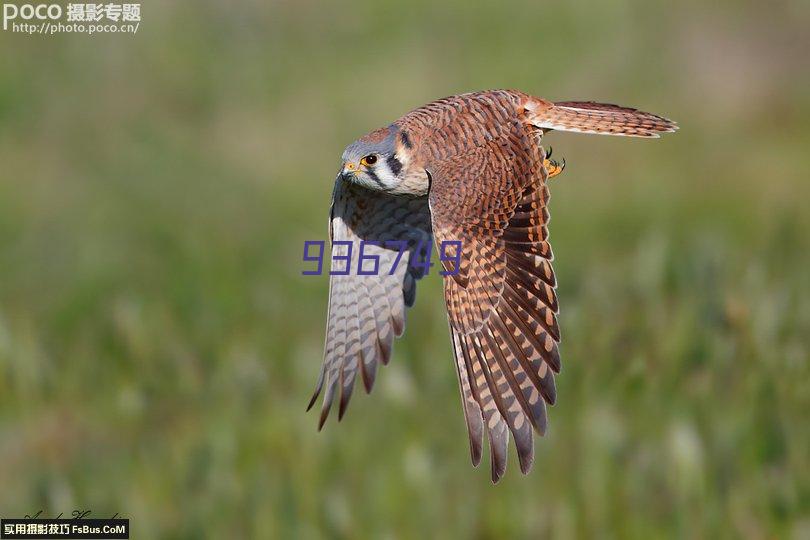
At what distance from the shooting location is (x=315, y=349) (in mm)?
12516

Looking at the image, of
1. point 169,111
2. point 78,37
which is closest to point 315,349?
point 169,111

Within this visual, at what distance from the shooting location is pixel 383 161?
6590 mm

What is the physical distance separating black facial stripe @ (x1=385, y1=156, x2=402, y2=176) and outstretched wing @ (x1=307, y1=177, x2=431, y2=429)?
995 mm

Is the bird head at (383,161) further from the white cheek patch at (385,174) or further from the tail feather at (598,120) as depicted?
the tail feather at (598,120)

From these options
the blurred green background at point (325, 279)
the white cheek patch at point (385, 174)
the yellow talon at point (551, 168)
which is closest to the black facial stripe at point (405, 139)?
the white cheek patch at point (385, 174)

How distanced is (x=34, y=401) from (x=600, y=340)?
14.6 ft

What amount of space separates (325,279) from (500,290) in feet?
22.4

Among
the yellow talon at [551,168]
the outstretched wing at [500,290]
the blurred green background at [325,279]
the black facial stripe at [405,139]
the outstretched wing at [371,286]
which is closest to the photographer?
the outstretched wing at [500,290]

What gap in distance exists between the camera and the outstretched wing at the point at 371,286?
7719 mm

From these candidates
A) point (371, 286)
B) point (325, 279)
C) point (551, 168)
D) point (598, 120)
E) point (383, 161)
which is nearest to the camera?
point (383, 161)

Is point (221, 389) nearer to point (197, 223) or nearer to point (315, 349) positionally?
point (315, 349)

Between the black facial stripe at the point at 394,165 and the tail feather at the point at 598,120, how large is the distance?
633 millimetres

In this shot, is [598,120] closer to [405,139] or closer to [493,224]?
[493,224]

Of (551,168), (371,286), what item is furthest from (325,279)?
(551,168)
